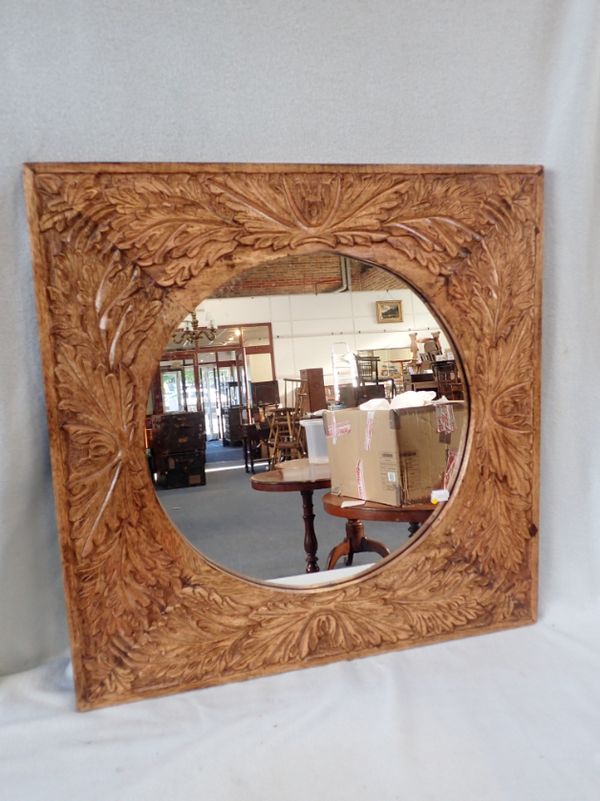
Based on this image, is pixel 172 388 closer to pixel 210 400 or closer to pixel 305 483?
pixel 210 400

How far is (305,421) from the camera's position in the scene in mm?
1048

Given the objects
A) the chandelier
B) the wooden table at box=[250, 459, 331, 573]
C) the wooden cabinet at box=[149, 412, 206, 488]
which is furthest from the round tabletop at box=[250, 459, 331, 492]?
the chandelier

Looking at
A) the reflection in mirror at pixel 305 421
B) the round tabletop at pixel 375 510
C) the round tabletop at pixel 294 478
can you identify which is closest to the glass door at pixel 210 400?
the reflection in mirror at pixel 305 421

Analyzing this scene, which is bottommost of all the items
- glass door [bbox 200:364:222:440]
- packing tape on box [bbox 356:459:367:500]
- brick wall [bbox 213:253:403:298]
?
packing tape on box [bbox 356:459:367:500]

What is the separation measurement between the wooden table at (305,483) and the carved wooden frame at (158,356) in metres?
0.08

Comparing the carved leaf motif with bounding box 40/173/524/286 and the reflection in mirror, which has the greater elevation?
the carved leaf motif with bounding box 40/173/524/286

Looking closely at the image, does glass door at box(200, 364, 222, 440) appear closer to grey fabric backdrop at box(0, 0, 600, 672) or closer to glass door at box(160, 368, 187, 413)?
→ glass door at box(160, 368, 187, 413)

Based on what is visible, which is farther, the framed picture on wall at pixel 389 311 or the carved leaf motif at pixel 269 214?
the framed picture on wall at pixel 389 311

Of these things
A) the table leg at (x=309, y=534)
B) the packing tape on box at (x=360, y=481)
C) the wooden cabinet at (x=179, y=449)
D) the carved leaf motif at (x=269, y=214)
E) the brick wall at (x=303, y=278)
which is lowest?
the table leg at (x=309, y=534)

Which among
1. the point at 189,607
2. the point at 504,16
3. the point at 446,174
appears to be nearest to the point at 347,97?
the point at 446,174

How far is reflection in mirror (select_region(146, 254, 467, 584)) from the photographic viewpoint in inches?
38.4

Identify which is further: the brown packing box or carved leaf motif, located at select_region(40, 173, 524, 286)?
the brown packing box

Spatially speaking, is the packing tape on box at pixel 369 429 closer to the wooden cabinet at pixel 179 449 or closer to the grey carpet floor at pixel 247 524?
the grey carpet floor at pixel 247 524

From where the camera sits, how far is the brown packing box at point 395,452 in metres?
1.07
